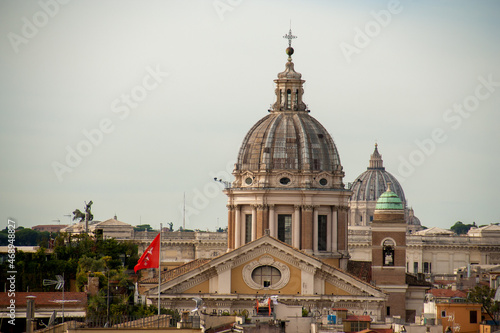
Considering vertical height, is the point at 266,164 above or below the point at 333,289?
above

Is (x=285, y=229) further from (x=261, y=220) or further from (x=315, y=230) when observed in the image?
(x=315, y=230)

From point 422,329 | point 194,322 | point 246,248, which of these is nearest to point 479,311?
point 422,329

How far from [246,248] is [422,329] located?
2510 centimetres

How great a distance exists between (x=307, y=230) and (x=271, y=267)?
13124 mm

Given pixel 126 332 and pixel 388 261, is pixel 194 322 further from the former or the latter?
pixel 388 261

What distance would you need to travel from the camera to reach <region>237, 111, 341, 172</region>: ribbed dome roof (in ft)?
400

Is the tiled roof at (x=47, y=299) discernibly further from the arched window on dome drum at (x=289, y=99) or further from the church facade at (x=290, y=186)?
the arched window on dome drum at (x=289, y=99)

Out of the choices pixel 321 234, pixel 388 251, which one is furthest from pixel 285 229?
pixel 388 251

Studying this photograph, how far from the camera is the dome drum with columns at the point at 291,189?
12069 centimetres

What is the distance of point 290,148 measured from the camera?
122m

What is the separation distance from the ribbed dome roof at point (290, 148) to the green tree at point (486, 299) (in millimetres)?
14759

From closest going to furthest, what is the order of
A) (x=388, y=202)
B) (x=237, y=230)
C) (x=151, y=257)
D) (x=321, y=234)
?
(x=151, y=257), (x=388, y=202), (x=321, y=234), (x=237, y=230)

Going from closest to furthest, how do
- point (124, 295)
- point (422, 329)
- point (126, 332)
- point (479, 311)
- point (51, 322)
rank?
1. point (126, 332)
2. point (51, 322)
3. point (422, 329)
4. point (479, 311)
5. point (124, 295)

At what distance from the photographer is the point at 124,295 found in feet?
341
